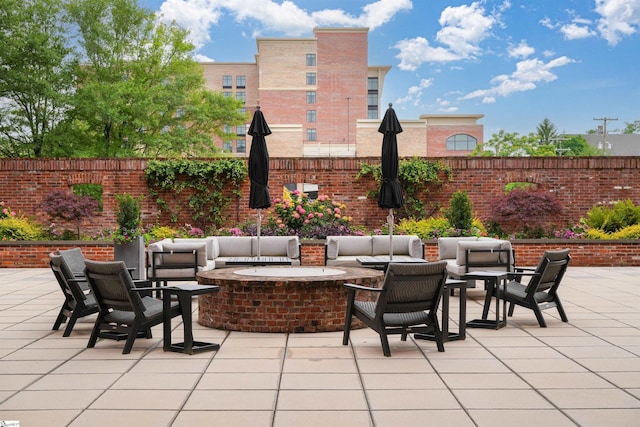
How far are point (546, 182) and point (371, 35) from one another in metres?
41.3

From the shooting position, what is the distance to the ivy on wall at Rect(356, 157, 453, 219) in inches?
658

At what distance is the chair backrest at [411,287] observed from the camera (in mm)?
6102

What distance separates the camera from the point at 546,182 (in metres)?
17.0

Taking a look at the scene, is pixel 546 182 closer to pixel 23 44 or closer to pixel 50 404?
pixel 50 404

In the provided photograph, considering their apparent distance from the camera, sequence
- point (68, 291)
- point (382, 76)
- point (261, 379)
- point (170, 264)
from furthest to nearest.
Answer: point (382, 76)
point (170, 264)
point (68, 291)
point (261, 379)

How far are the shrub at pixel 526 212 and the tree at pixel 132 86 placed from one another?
1365 cm

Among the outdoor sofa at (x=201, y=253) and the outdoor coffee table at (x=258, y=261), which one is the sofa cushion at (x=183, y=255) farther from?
the outdoor coffee table at (x=258, y=261)

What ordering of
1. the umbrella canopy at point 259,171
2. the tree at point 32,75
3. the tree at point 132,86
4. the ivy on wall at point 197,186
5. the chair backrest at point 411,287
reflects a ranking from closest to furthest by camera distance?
1. the chair backrest at point 411,287
2. the umbrella canopy at point 259,171
3. the ivy on wall at point 197,186
4. the tree at point 32,75
5. the tree at point 132,86

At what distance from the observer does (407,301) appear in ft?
20.5

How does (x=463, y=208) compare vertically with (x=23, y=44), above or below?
below

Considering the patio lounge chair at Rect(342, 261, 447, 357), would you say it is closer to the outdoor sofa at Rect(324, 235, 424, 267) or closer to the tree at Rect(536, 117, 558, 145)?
the outdoor sofa at Rect(324, 235, 424, 267)

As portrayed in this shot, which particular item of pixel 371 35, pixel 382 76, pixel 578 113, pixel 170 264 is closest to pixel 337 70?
pixel 371 35

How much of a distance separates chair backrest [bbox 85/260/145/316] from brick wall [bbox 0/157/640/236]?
10186mm

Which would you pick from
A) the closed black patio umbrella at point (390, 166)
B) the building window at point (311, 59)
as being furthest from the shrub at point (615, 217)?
the building window at point (311, 59)
